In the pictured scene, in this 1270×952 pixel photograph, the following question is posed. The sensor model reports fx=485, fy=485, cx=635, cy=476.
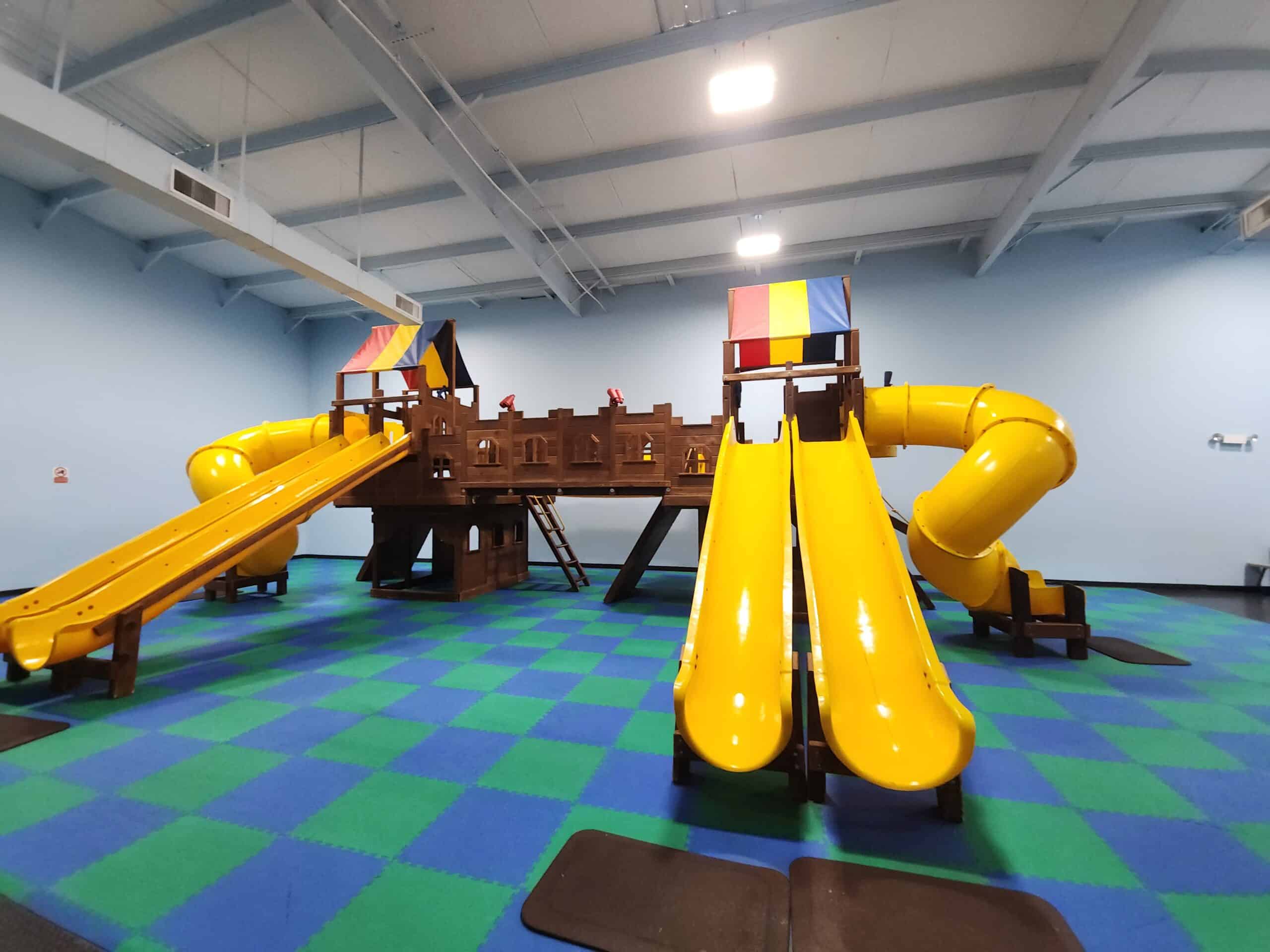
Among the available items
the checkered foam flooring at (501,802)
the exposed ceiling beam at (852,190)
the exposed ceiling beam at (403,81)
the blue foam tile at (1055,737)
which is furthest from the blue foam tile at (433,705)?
the exposed ceiling beam at (852,190)

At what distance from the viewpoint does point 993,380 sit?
6910 millimetres

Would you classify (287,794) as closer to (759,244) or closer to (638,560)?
(638,560)

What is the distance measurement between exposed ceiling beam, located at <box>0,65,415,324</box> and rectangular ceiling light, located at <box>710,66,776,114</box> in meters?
4.28

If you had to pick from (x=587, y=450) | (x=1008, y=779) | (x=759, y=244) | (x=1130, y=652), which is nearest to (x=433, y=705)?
(x=1008, y=779)

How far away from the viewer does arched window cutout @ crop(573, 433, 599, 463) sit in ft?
17.4

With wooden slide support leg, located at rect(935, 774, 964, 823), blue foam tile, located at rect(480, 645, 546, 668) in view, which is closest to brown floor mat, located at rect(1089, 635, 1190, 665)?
wooden slide support leg, located at rect(935, 774, 964, 823)

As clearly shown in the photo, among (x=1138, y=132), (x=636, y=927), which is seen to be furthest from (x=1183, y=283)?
(x=636, y=927)

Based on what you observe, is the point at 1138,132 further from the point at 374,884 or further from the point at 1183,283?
the point at 374,884

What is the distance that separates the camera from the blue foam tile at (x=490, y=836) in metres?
1.55

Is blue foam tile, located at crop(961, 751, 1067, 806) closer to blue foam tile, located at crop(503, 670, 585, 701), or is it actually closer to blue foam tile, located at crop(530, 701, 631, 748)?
blue foam tile, located at crop(530, 701, 631, 748)

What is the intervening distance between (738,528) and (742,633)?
0.73m

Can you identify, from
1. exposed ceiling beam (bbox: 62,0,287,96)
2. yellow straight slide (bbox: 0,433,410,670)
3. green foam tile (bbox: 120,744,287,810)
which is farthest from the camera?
exposed ceiling beam (bbox: 62,0,287,96)

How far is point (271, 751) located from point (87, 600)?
6.28ft

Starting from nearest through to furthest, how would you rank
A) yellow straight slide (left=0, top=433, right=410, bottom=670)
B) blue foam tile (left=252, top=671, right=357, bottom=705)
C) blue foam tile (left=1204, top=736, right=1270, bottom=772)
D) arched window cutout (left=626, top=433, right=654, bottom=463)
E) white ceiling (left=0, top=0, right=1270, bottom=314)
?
blue foam tile (left=1204, top=736, right=1270, bottom=772) → yellow straight slide (left=0, top=433, right=410, bottom=670) → blue foam tile (left=252, top=671, right=357, bottom=705) → white ceiling (left=0, top=0, right=1270, bottom=314) → arched window cutout (left=626, top=433, right=654, bottom=463)
